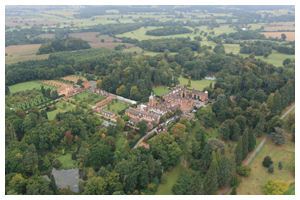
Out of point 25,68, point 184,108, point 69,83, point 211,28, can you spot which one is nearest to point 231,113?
point 184,108

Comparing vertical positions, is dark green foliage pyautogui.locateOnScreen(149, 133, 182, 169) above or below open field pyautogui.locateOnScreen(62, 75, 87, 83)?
below

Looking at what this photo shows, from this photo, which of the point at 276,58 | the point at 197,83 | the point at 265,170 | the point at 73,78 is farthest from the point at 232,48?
the point at 265,170

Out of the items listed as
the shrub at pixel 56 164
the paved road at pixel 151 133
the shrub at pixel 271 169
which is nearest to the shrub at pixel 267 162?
the shrub at pixel 271 169

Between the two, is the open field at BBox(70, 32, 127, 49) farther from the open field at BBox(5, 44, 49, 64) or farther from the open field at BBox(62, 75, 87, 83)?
the open field at BBox(62, 75, 87, 83)

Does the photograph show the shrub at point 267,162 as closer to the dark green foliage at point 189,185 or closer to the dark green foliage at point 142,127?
the dark green foliage at point 189,185

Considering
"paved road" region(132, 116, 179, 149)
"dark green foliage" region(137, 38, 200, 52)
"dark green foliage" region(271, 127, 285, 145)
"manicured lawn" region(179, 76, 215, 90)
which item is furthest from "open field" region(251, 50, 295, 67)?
"paved road" region(132, 116, 179, 149)

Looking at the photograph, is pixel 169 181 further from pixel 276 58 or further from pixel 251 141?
pixel 276 58
